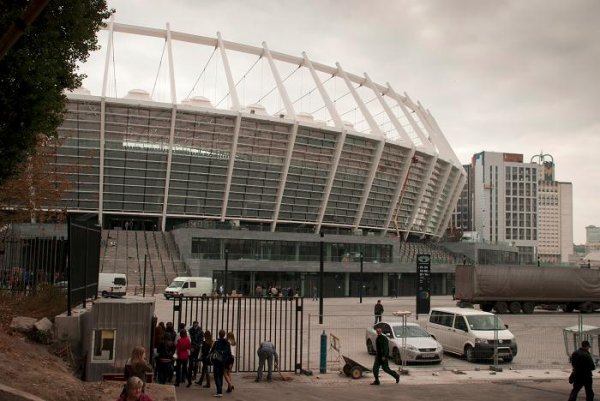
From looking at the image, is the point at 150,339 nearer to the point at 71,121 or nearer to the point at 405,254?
the point at 71,121

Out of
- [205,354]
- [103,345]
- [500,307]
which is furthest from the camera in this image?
[500,307]

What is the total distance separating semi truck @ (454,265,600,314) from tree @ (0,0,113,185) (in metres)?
28.1

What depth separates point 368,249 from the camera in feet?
205

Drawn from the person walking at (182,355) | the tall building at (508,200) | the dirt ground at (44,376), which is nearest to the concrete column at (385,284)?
the person walking at (182,355)

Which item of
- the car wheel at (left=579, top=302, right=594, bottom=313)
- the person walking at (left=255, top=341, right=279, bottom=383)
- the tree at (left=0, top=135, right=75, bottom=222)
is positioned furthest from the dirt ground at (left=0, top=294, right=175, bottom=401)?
the car wheel at (left=579, top=302, right=594, bottom=313)

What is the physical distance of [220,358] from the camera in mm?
13070

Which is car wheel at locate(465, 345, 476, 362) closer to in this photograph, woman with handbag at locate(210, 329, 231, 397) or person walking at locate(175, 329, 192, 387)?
woman with handbag at locate(210, 329, 231, 397)

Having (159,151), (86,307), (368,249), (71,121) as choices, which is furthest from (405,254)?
(86,307)

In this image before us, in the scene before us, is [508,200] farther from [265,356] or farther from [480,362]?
[265,356]

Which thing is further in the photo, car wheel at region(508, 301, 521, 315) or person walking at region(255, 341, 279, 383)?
car wheel at region(508, 301, 521, 315)

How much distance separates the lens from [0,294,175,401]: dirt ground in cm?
895

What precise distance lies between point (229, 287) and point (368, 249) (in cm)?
1659

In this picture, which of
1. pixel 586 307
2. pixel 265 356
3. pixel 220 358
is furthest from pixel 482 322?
pixel 586 307

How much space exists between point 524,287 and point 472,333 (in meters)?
18.8
